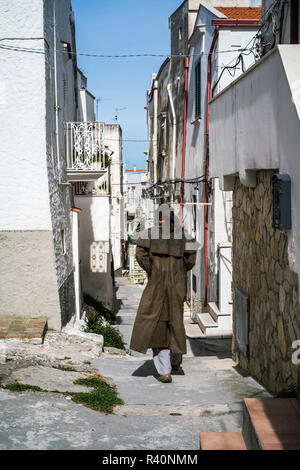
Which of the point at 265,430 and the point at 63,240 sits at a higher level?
the point at 63,240

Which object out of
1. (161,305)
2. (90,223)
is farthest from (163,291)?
(90,223)

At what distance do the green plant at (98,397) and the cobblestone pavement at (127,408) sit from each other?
101 millimetres

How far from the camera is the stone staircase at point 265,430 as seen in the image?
3.18m

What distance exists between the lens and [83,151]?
1154cm

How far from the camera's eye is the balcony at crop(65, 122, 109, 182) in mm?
11250

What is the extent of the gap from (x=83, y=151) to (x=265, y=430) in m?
8.95

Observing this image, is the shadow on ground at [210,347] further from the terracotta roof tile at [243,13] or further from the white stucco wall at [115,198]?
the white stucco wall at [115,198]

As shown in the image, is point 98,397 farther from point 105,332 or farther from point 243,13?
point 243,13

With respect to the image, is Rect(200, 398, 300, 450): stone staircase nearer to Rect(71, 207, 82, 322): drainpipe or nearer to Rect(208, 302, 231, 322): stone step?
Rect(208, 302, 231, 322): stone step

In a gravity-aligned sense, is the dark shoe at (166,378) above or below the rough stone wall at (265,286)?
below

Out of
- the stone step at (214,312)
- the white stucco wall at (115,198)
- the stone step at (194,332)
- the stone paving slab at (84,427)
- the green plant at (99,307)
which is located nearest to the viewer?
the stone paving slab at (84,427)

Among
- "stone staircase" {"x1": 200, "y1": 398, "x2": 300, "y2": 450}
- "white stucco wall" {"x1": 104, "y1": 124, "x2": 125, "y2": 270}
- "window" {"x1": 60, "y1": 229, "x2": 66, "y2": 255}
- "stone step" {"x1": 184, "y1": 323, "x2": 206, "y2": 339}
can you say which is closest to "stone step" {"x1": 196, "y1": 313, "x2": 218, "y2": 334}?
"stone step" {"x1": 184, "y1": 323, "x2": 206, "y2": 339}

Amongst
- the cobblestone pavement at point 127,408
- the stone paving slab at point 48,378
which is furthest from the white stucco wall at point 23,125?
the stone paving slab at point 48,378
